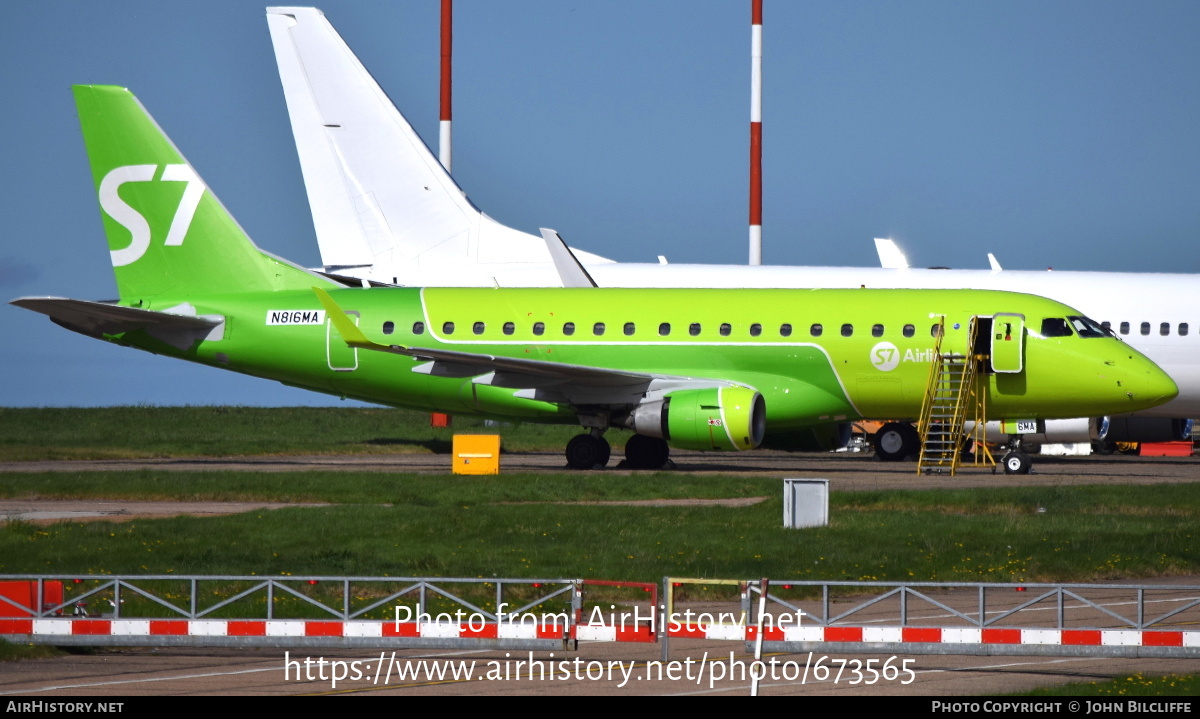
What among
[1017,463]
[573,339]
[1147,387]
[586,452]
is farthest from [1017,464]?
[573,339]

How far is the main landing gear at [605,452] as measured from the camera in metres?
31.3

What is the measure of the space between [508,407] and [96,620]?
19.3 m

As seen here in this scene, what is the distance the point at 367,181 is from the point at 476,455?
13.9m

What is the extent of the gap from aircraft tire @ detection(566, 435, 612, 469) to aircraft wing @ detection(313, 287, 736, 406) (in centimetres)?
90

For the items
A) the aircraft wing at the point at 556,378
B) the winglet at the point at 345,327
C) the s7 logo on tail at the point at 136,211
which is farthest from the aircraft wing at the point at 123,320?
the winglet at the point at 345,327

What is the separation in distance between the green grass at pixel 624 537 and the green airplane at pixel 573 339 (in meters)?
4.61

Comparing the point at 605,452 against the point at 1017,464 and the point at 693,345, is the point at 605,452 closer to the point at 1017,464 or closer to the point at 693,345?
the point at 693,345

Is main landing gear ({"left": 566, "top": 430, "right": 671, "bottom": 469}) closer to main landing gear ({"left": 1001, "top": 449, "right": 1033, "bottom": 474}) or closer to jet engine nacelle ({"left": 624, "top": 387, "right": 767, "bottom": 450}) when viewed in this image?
jet engine nacelle ({"left": 624, "top": 387, "right": 767, "bottom": 450})

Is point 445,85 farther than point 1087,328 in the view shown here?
Yes

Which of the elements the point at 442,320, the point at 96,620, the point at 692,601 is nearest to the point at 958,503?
the point at 692,601

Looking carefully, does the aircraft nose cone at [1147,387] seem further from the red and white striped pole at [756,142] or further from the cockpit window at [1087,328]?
the red and white striped pole at [756,142]

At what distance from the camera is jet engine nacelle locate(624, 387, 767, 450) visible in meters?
29.0

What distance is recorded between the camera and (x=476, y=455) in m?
29.6

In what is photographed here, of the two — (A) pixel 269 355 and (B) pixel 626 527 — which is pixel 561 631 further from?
(A) pixel 269 355
